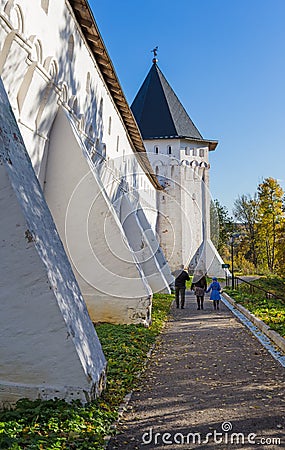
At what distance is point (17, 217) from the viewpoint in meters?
4.68

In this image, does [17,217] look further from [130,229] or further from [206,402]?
[130,229]

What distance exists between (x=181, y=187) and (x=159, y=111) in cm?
685

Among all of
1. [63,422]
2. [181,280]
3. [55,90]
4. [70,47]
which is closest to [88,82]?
[70,47]

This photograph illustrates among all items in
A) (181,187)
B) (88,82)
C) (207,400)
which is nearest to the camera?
(207,400)

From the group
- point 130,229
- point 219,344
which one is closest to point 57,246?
point 219,344

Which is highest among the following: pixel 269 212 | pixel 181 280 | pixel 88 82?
pixel 88 82

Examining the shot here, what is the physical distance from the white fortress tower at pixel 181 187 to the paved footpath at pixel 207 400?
24254 millimetres

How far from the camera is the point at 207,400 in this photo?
559 cm

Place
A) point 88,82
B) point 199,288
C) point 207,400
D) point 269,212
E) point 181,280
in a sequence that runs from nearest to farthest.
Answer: point 207,400 < point 88,82 < point 199,288 < point 181,280 < point 269,212

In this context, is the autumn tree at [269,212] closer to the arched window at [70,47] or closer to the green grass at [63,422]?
the arched window at [70,47]

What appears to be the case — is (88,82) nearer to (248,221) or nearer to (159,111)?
(159,111)

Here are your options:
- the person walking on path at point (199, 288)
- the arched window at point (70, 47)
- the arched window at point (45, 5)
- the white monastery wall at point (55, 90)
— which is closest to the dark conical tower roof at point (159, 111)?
the person walking on path at point (199, 288)

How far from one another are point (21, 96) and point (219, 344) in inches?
231

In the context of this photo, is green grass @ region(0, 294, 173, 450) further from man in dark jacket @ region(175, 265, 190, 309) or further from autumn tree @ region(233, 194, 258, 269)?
autumn tree @ region(233, 194, 258, 269)
